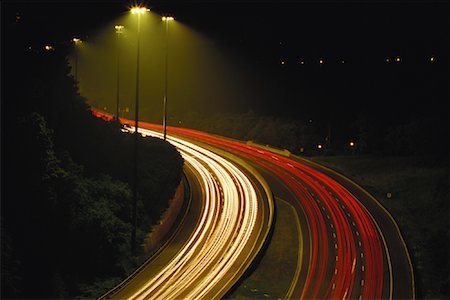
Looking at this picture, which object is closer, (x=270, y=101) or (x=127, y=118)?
(x=127, y=118)

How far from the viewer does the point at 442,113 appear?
82000 millimetres

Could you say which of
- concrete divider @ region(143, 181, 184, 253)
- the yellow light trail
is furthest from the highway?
concrete divider @ region(143, 181, 184, 253)

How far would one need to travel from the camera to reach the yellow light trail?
1214 inches

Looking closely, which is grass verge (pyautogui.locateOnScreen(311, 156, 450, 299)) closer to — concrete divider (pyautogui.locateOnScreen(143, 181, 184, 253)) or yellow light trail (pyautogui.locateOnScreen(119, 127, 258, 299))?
yellow light trail (pyautogui.locateOnScreen(119, 127, 258, 299))

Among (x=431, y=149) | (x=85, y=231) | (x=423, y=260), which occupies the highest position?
(x=431, y=149)

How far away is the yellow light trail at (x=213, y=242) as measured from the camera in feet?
101

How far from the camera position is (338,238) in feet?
136

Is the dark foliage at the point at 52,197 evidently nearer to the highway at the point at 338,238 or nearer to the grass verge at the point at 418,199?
the highway at the point at 338,238

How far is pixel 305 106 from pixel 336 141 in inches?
529

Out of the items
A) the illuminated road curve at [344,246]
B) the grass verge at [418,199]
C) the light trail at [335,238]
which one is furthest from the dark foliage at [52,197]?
the grass verge at [418,199]

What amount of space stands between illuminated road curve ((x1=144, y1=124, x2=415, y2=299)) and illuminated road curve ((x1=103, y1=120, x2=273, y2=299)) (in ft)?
11.0

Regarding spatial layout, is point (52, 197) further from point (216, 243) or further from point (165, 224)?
point (216, 243)

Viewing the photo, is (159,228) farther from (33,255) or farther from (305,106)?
(305,106)

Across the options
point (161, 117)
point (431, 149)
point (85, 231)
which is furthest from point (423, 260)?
point (161, 117)
